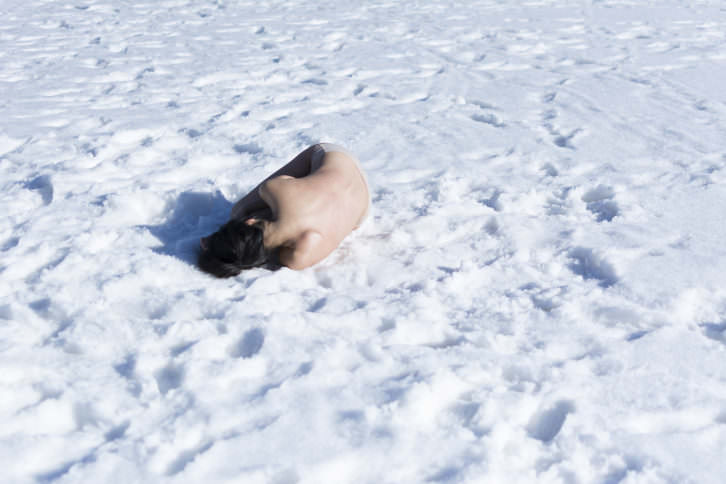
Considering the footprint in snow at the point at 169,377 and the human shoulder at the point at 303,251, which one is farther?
the human shoulder at the point at 303,251

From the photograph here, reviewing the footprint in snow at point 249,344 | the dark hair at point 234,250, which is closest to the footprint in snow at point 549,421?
the footprint in snow at point 249,344

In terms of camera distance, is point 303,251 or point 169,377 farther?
point 303,251

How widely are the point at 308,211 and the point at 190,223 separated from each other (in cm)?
82

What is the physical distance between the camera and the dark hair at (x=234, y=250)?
8.90ft

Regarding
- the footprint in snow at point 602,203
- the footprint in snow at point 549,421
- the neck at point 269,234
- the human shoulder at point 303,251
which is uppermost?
the neck at point 269,234

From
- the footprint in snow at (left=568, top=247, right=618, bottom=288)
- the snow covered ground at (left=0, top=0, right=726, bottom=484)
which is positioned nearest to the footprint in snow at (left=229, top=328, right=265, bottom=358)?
the snow covered ground at (left=0, top=0, right=726, bottom=484)

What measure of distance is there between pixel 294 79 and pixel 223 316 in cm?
345

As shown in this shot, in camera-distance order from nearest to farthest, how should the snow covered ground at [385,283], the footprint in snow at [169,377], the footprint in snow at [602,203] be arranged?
the snow covered ground at [385,283], the footprint in snow at [169,377], the footprint in snow at [602,203]

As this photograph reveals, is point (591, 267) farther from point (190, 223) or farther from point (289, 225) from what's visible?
point (190, 223)

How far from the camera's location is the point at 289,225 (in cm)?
286

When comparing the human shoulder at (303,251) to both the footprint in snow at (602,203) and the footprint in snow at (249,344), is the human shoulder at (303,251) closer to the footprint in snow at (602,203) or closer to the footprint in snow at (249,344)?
the footprint in snow at (249,344)

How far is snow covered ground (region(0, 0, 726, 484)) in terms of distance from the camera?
1963 mm

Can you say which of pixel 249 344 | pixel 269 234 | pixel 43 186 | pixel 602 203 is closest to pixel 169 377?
pixel 249 344

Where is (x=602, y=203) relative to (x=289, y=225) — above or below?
below
